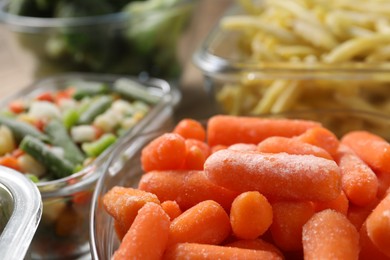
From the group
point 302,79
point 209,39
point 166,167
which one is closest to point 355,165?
point 166,167

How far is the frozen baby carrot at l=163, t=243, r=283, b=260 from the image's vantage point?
0.66 m

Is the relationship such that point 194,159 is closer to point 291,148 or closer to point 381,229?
point 291,148

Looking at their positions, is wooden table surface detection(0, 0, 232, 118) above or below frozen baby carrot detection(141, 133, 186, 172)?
below

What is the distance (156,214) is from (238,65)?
0.62 meters

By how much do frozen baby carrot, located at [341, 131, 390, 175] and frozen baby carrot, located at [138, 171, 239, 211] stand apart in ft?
0.70

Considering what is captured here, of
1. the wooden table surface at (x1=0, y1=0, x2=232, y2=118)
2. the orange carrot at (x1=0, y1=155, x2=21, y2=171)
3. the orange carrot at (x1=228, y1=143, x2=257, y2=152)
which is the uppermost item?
the orange carrot at (x1=228, y1=143, x2=257, y2=152)

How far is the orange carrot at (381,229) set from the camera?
641 millimetres

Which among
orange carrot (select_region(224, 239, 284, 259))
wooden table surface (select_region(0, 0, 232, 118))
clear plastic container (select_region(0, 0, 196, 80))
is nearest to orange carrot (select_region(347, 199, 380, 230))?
orange carrot (select_region(224, 239, 284, 259))

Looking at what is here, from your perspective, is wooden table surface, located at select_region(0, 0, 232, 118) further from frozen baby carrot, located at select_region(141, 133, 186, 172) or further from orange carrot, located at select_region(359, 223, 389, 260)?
orange carrot, located at select_region(359, 223, 389, 260)

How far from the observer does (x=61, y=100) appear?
1.33 metres

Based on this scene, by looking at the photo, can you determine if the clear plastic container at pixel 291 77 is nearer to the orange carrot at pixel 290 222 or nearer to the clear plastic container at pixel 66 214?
the clear plastic container at pixel 66 214

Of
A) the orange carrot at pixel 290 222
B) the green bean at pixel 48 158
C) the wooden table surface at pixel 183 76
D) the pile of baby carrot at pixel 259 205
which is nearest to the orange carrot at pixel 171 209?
the pile of baby carrot at pixel 259 205

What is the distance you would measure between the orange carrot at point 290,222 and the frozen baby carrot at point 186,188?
72mm

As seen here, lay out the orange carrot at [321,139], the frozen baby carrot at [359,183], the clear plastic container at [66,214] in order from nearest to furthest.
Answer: the frozen baby carrot at [359,183]
the orange carrot at [321,139]
the clear plastic container at [66,214]
